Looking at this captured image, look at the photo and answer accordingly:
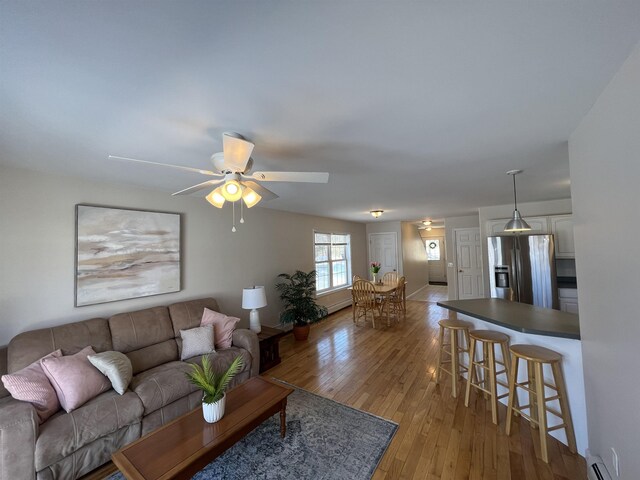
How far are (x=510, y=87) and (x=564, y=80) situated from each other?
0.23 m

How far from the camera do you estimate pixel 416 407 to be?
2371mm

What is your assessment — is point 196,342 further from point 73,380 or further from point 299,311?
point 299,311

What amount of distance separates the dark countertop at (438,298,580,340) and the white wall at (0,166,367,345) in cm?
293

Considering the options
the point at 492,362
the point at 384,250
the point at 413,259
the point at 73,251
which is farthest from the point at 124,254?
the point at 413,259

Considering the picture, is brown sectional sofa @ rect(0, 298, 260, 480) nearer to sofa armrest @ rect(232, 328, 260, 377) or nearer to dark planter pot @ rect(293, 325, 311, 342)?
sofa armrest @ rect(232, 328, 260, 377)

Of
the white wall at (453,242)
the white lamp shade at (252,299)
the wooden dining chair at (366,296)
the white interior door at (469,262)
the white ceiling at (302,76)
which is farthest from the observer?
the white wall at (453,242)

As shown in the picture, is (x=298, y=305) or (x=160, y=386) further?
(x=298, y=305)

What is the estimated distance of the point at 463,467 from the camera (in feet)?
5.63

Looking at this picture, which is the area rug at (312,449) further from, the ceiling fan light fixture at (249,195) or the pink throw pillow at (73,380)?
the ceiling fan light fixture at (249,195)

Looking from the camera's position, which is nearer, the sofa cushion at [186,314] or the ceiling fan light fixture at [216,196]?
the ceiling fan light fixture at [216,196]

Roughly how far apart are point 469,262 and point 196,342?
6128 mm

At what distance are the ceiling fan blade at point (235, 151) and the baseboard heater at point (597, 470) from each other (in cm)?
269

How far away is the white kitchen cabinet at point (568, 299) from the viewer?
3936 millimetres

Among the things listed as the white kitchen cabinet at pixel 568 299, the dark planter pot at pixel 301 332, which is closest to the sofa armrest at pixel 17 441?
the dark planter pot at pixel 301 332
